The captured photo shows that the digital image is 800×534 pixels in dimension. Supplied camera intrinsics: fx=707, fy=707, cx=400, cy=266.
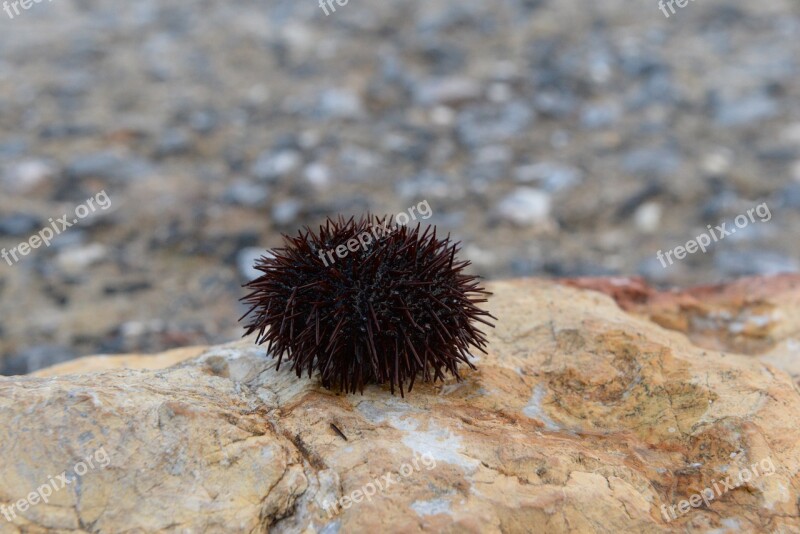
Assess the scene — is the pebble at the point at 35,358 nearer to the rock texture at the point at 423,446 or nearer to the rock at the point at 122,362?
the rock at the point at 122,362

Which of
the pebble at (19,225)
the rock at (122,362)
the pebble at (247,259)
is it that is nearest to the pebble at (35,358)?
the rock at (122,362)

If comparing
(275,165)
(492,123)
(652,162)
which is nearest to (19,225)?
(275,165)

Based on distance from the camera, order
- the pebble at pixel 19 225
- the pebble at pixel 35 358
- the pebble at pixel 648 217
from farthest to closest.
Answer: the pebble at pixel 648 217, the pebble at pixel 19 225, the pebble at pixel 35 358

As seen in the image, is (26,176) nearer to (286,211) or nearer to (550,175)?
(286,211)

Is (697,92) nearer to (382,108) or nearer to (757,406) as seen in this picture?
(382,108)

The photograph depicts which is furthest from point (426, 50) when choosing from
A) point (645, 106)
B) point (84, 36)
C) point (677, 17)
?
point (84, 36)

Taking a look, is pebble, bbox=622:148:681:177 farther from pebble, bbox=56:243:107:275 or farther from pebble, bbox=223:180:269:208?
pebble, bbox=56:243:107:275

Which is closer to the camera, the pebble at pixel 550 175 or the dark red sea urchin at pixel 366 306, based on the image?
the dark red sea urchin at pixel 366 306
